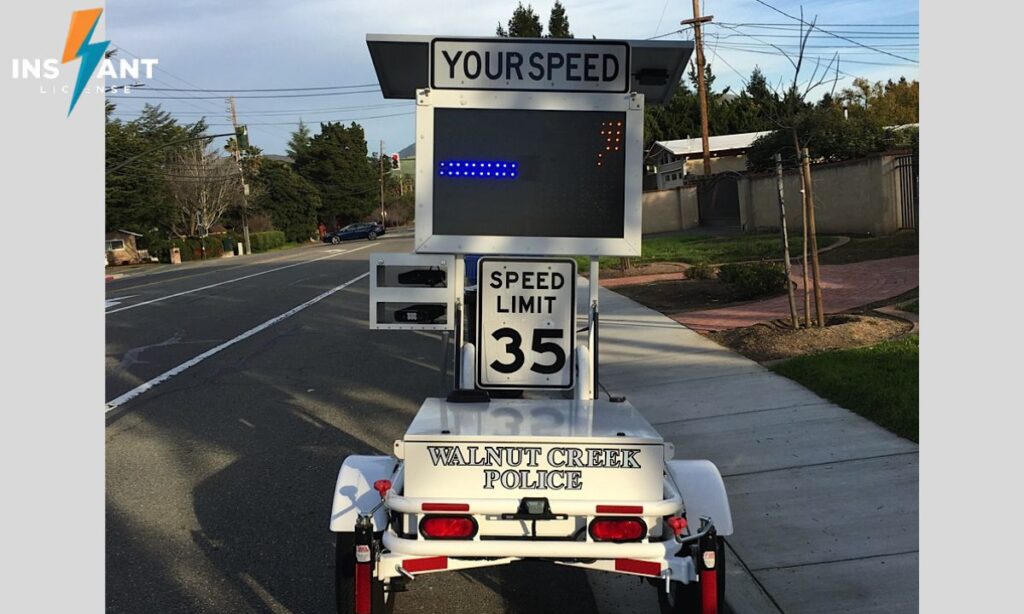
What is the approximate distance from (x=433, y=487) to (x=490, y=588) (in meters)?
1.46

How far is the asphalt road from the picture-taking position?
194 inches

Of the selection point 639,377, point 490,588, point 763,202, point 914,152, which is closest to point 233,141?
point 763,202

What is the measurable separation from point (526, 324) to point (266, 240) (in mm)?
66914

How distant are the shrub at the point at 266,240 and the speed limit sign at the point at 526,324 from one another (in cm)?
6337

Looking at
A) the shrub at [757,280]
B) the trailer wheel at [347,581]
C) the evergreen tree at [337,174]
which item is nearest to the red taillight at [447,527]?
the trailer wheel at [347,581]

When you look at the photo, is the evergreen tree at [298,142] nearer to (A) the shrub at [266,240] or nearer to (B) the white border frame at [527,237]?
(A) the shrub at [266,240]

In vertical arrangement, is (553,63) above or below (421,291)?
above

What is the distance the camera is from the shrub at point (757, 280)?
1552cm

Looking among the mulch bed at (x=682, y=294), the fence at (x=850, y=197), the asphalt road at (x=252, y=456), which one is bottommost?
the asphalt road at (x=252, y=456)

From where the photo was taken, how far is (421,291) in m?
5.58

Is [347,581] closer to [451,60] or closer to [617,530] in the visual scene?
[617,530]

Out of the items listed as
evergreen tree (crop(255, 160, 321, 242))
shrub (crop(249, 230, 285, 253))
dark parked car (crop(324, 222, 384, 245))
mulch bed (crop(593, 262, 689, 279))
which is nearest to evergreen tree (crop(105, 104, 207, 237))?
shrub (crop(249, 230, 285, 253))

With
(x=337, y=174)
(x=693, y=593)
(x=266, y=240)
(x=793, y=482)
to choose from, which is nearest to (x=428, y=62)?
(x=693, y=593)
